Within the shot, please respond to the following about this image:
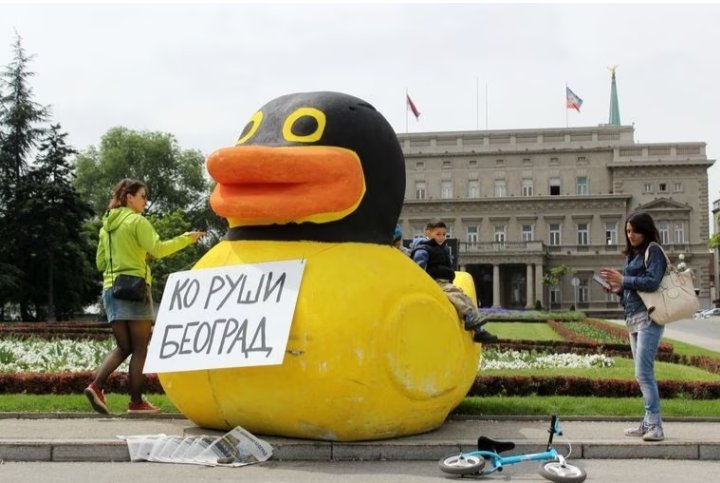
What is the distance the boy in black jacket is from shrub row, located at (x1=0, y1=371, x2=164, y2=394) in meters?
3.93

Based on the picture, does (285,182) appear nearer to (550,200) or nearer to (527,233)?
(527,233)

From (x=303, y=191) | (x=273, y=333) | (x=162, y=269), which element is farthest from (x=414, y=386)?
(x=162, y=269)

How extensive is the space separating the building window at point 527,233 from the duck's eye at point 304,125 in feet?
216

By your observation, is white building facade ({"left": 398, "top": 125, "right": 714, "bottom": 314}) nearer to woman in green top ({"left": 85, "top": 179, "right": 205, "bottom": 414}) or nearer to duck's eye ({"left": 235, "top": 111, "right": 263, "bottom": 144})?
woman in green top ({"left": 85, "top": 179, "right": 205, "bottom": 414})

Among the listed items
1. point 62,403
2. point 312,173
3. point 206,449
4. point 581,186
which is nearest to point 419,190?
point 581,186

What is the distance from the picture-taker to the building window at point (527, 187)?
71.6m

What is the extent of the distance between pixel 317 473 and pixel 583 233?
222 ft

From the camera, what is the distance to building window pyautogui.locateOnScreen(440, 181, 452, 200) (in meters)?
72.2

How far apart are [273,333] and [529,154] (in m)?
67.7

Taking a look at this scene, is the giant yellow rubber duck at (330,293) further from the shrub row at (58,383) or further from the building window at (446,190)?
the building window at (446,190)

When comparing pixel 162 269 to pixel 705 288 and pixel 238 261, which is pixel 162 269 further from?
pixel 705 288

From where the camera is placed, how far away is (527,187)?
71.9 m

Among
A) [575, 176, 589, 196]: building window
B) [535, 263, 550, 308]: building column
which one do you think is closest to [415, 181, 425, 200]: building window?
[535, 263, 550, 308]: building column

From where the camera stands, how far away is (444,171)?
72.2 metres
